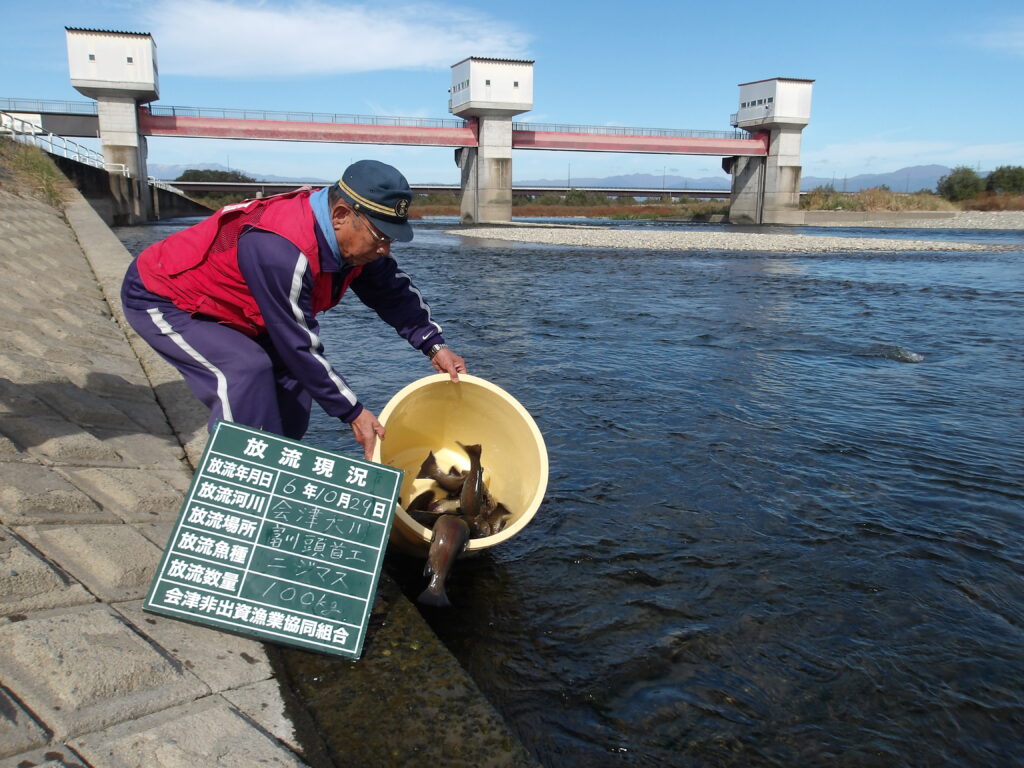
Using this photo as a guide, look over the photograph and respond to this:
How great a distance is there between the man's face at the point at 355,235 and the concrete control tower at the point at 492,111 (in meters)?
53.9

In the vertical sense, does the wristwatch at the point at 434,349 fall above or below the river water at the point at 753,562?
above

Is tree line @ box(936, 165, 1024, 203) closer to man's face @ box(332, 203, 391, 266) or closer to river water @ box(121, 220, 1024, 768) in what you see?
river water @ box(121, 220, 1024, 768)

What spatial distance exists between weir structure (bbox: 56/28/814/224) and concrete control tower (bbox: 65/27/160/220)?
0.06 meters

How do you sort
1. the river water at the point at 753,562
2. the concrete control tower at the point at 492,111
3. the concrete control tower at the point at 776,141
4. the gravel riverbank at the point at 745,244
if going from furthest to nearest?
1. the concrete control tower at the point at 776,141
2. the concrete control tower at the point at 492,111
3. the gravel riverbank at the point at 745,244
4. the river water at the point at 753,562

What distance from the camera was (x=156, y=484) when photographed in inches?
142

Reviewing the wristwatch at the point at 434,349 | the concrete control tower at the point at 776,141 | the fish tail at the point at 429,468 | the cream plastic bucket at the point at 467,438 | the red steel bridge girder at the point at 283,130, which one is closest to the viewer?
the cream plastic bucket at the point at 467,438

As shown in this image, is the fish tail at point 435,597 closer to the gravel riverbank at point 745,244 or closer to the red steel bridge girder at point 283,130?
the gravel riverbank at point 745,244

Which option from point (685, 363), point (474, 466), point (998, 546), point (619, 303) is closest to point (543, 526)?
point (474, 466)

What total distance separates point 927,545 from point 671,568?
149 cm

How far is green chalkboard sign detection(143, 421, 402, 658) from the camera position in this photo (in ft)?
8.37

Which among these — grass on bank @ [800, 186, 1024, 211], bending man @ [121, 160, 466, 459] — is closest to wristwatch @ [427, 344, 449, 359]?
bending man @ [121, 160, 466, 459]

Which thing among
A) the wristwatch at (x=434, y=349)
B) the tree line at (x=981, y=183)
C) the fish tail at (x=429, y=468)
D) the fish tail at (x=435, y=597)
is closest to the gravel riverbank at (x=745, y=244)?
the fish tail at (x=429, y=468)

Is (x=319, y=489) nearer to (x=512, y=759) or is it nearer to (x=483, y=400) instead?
(x=512, y=759)

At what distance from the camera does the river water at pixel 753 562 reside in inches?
107
